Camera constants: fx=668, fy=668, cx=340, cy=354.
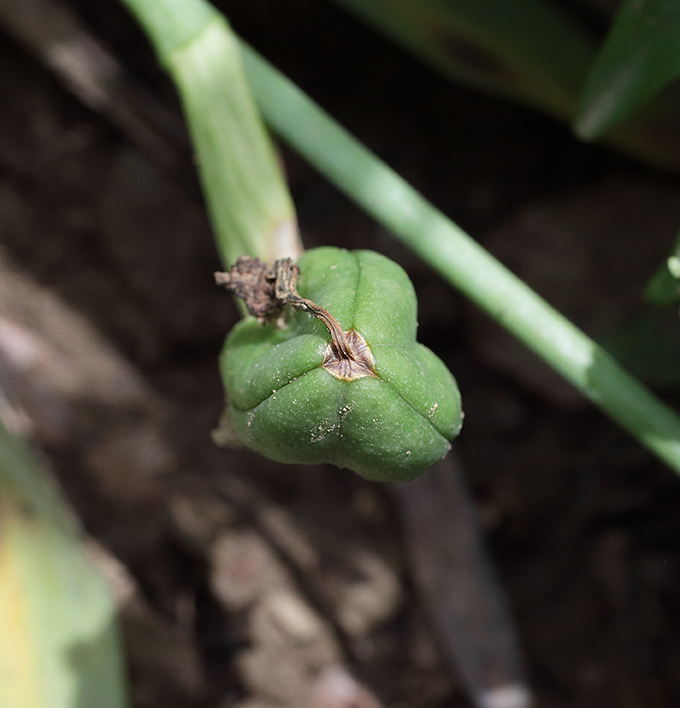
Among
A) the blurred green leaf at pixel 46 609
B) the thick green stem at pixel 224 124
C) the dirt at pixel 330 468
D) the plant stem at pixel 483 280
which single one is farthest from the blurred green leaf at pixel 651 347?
the blurred green leaf at pixel 46 609

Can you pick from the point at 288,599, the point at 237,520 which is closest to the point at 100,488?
the point at 237,520

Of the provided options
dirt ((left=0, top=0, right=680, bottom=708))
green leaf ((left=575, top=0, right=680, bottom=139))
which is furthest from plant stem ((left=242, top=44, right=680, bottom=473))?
dirt ((left=0, top=0, right=680, bottom=708))

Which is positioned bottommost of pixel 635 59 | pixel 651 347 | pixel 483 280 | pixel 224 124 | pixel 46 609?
pixel 651 347

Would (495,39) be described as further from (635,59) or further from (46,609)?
(46,609)

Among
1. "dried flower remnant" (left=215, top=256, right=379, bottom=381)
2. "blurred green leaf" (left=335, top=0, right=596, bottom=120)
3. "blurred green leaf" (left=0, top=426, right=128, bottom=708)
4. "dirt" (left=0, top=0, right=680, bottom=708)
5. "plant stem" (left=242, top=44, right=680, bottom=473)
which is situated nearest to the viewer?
"dried flower remnant" (left=215, top=256, right=379, bottom=381)

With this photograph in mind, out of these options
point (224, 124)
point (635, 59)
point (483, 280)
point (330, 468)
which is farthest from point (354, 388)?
point (330, 468)

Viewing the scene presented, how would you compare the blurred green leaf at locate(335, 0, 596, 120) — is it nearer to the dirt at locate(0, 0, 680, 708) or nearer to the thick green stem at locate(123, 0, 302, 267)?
the dirt at locate(0, 0, 680, 708)

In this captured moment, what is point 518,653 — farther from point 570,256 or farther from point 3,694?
point 3,694
